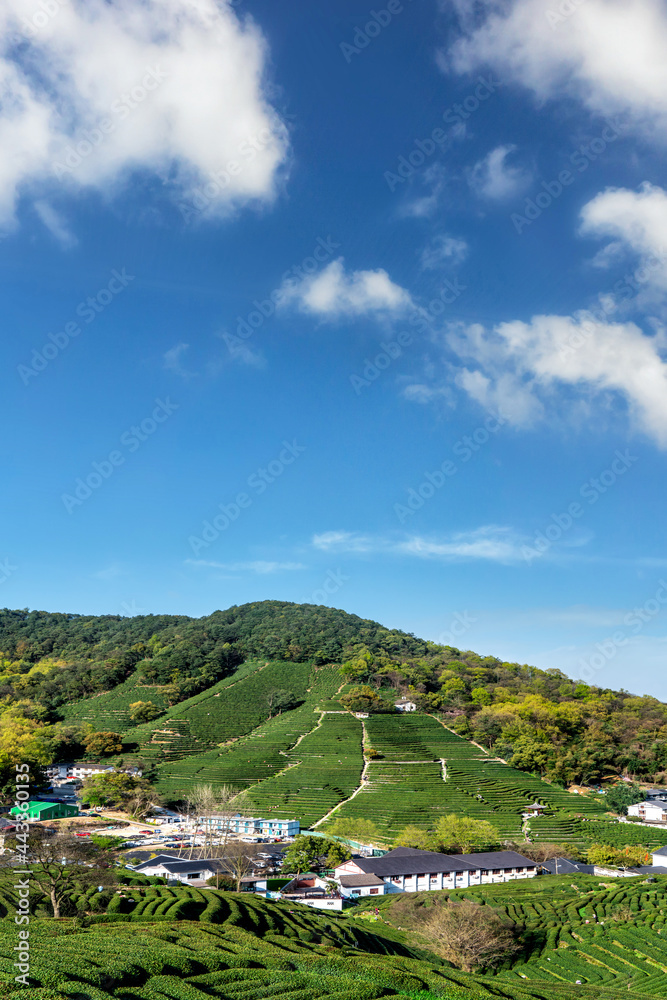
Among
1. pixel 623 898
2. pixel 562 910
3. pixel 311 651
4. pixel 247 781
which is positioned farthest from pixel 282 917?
pixel 311 651

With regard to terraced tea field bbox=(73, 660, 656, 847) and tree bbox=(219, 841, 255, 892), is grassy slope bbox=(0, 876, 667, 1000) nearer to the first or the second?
tree bbox=(219, 841, 255, 892)

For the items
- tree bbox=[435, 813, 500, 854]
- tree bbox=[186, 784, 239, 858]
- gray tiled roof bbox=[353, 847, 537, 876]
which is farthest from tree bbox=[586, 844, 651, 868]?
tree bbox=[186, 784, 239, 858]

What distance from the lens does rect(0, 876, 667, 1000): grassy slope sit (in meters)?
13.1

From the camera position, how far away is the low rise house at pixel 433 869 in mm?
43031

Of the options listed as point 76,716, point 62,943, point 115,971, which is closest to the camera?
point 115,971

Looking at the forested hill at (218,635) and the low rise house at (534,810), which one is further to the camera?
the forested hill at (218,635)

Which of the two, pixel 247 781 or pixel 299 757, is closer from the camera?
pixel 247 781

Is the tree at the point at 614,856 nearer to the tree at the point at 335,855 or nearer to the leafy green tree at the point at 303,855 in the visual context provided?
the tree at the point at 335,855

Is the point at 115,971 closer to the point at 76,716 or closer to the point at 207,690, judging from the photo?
the point at 76,716

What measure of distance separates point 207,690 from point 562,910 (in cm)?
7258

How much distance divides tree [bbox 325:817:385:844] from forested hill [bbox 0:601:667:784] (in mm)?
29700

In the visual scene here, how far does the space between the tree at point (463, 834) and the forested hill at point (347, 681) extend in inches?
974

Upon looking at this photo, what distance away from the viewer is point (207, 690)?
101250 millimetres

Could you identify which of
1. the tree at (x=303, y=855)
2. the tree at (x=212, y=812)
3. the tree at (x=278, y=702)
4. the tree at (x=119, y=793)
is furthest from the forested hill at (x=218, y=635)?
the tree at (x=303, y=855)
